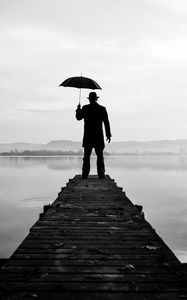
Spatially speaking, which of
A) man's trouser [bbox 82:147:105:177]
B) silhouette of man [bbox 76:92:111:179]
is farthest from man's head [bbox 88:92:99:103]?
man's trouser [bbox 82:147:105:177]

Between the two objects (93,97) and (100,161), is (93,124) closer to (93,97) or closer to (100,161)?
(93,97)

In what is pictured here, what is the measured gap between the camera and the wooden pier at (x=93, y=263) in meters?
3.17

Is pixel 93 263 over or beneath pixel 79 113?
beneath

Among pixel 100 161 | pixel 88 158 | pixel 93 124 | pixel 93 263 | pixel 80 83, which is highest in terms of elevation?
pixel 80 83

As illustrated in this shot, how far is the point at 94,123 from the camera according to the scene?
39.3ft

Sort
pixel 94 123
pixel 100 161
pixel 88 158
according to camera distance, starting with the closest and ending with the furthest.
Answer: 1. pixel 94 123
2. pixel 88 158
3. pixel 100 161

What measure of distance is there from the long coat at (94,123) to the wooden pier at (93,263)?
5.72 metres

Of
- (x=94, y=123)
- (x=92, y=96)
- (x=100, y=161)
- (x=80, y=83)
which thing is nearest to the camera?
(x=80, y=83)

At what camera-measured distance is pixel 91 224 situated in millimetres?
6047

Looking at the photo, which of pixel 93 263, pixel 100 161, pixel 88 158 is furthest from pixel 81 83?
pixel 93 263

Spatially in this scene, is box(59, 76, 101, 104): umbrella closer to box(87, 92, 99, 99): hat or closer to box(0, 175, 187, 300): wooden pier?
box(87, 92, 99, 99): hat

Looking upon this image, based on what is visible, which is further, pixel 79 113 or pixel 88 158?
pixel 88 158

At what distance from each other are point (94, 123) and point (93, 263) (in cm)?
838

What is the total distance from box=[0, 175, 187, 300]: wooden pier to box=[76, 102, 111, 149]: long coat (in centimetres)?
572
